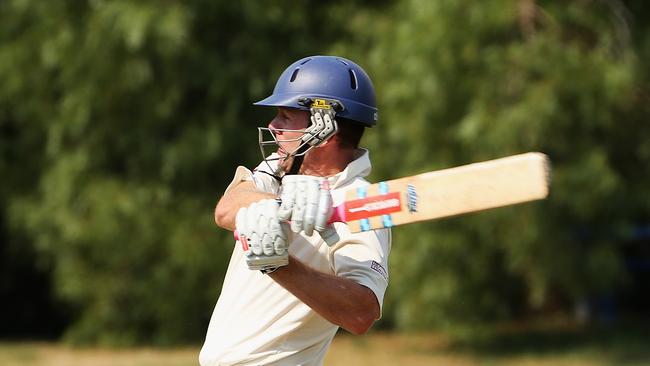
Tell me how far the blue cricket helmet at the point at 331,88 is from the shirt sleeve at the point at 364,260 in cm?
36

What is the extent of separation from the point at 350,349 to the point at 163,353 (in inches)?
64.9

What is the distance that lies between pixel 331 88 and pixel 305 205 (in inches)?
23.5

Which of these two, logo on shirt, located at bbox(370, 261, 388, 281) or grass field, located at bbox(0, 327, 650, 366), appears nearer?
logo on shirt, located at bbox(370, 261, 388, 281)

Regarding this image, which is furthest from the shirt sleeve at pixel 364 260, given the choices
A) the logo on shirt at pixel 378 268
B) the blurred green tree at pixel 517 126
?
the blurred green tree at pixel 517 126

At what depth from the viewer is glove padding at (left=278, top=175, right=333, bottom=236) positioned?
2500mm

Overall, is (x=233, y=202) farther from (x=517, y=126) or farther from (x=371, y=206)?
(x=517, y=126)

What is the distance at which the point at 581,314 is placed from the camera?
436 inches

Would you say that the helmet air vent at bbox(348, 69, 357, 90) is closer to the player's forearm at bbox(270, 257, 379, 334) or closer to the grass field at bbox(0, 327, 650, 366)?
the player's forearm at bbox(270, 257, 379, 334)

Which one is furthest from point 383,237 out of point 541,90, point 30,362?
point 30,362

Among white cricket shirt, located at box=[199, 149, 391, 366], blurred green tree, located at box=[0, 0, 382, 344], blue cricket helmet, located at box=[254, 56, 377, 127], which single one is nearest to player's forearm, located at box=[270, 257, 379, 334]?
white cricket shirt, located at box=[199, 149, 391, 366]

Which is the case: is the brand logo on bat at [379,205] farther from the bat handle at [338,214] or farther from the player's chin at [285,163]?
the player's chin at [285,163]

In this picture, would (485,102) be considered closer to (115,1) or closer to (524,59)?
(524,59)

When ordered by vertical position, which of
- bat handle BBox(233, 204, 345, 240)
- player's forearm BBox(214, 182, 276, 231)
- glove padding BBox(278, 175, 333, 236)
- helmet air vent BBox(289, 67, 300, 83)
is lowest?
player's forearm BBox(214, 182, 276, 231)

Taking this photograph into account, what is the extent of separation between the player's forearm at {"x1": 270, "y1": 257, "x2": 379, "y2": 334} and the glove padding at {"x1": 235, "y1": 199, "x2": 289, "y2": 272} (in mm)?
100
